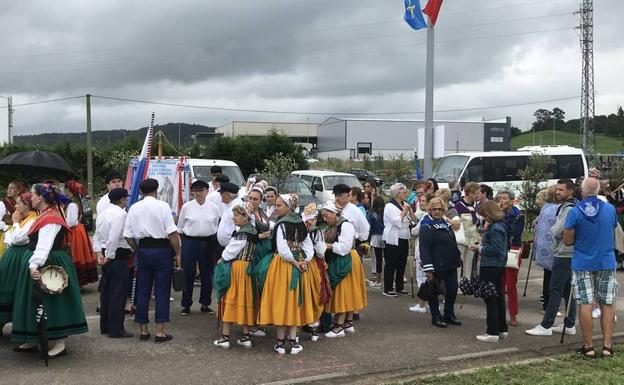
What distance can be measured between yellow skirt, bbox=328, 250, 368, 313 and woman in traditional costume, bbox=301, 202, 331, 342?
20 cm

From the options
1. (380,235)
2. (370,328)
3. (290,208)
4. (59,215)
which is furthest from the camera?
(380,235)

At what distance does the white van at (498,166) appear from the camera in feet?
67.4

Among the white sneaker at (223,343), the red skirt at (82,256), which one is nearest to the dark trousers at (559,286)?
the white sneaker at (223,343)

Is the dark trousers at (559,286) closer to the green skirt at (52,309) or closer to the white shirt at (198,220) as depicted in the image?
the white shirt at (198,220)

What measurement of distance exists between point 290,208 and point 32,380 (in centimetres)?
287

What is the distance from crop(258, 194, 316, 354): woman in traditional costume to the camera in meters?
5.62

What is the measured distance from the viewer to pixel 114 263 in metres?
6.24

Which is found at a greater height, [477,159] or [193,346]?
[477,159]

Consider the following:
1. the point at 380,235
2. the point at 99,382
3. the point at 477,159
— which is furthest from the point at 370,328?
the point at 477,159

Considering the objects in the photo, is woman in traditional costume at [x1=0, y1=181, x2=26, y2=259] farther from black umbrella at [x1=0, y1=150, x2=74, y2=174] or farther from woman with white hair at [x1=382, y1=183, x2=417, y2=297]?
woman with white hair at [x1=382, y1=183, x2=417, y2=297]

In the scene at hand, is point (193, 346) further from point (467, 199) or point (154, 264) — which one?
point (467, 199)

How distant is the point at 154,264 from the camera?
593cm

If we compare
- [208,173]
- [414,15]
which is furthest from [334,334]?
[414,15]

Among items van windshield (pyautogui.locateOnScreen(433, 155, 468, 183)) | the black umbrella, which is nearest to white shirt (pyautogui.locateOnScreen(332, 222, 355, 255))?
the black umbrella
